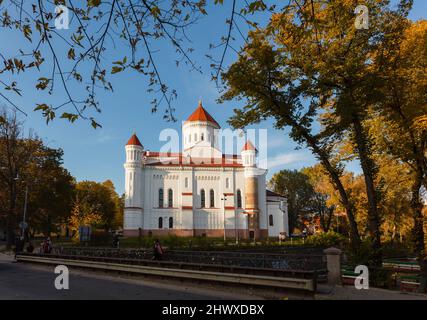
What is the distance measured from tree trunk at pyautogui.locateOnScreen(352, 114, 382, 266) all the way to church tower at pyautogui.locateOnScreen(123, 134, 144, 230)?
45627 millimetres

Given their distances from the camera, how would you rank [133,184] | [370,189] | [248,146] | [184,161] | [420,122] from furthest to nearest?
[184,161] → [248,146] → [133,184] → [370,189] → [420,122]

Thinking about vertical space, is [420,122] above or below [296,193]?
below

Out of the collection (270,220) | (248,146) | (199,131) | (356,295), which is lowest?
(356,295)

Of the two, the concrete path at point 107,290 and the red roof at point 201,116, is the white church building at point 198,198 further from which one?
the concrete path at point 107,290

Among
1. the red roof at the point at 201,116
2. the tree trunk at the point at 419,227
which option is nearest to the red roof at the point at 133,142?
the red roof at the point at 201,116

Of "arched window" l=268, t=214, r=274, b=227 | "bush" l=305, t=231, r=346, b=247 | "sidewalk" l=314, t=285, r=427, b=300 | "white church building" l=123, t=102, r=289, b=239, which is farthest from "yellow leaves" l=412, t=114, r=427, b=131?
"arched window" l=268, t=214, r=274, b=227

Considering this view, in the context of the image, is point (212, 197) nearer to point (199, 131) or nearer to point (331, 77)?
point (199, 131)

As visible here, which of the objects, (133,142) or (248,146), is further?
(248,146)

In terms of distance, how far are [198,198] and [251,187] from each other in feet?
29.7

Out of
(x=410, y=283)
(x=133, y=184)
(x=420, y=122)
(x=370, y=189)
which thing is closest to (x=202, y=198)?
(x=133, y=184)

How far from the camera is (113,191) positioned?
267 ft

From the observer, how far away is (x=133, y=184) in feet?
190

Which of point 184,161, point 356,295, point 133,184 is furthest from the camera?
point 184,161

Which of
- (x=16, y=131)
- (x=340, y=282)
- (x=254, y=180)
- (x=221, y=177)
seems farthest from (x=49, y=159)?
(x=340, y=282)
